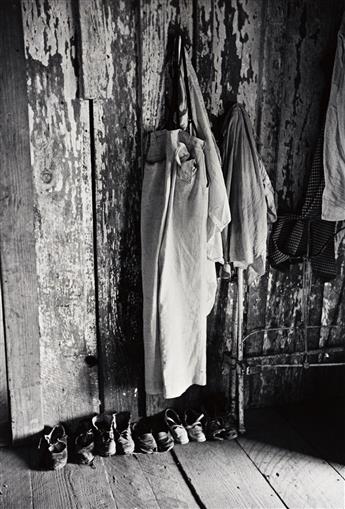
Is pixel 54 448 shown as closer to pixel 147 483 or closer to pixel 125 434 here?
pixel 125 434

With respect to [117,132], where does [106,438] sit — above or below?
below

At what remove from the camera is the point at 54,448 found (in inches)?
94.6

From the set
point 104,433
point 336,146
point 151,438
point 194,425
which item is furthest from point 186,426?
point 336,146

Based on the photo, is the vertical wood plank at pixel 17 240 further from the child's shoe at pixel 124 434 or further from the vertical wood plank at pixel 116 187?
the child's shoe at pixel 124 434

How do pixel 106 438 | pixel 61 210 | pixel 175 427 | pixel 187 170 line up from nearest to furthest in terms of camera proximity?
pixel 187 170 < pixel 61 210 < pixel 106 438 < pixel 175 427

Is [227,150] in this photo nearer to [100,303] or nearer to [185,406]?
[100,303]

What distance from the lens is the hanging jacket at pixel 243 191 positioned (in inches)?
92.6

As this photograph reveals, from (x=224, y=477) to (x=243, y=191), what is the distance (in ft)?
4.27

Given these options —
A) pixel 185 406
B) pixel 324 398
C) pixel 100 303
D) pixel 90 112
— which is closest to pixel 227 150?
pixel 90 112

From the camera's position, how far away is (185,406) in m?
2.74

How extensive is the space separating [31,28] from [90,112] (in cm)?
41

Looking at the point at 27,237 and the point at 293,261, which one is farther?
the point at 293,261

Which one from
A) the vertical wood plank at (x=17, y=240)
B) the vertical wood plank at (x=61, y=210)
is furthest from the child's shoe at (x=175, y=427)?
the vertical wood plank at (x=17, y=240)

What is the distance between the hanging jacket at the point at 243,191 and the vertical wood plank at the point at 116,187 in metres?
0.42
